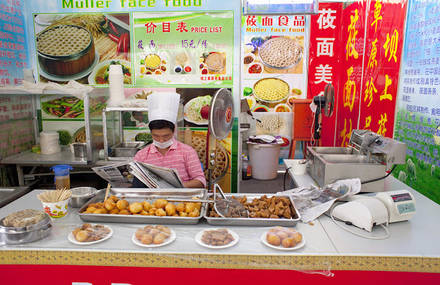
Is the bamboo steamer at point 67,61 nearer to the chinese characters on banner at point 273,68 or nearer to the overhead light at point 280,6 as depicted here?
the overhead light at point 280,6

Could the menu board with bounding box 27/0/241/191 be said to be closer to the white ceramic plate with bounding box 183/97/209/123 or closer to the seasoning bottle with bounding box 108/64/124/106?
the white ceramic plate with bounding box 183/97/209/123

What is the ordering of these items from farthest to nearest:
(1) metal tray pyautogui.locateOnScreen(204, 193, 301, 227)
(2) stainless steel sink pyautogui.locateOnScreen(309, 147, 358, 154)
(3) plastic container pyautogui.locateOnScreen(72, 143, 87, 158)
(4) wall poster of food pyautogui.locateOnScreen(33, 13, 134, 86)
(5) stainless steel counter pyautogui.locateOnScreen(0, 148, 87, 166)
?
(4) wall poster of food pyautogui.locateOnScreen(33, 13, 134, 86)
(3) plastic container pyautogui.locateOnScreen(72, 143, 87, 158)
(5) stainless steel counter pyautogui.locateOnScreen(0, 148, 87, 166)
(2) stainless steel sink pyautogui.locateOnScreen(309, 147, 358, 154)
(1) metal tray pyautogui.locateOnScreen(204, 193, 301, 227)

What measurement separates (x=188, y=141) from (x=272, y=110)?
2.65 metres

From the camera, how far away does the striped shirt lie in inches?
112

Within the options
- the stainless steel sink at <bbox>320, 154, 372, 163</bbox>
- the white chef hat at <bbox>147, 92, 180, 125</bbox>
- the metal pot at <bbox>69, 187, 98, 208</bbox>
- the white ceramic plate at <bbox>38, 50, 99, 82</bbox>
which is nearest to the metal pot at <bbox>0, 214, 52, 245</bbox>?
the metal pot at <bbox>69, 187, 98, 208</bbox>

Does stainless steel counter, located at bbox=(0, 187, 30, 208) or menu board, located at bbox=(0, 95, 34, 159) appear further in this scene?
menu board, located at bbox=(0, 95, 34, 159)

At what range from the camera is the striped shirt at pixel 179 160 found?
9.37 ft

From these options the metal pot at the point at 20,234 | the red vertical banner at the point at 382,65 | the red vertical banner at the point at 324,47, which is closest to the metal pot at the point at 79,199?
the metal pot at the point at 20,234

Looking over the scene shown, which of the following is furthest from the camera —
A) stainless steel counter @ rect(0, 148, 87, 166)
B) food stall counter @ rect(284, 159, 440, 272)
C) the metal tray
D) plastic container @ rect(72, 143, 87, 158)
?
plastic container @ rect(72, 143, 87, 158)

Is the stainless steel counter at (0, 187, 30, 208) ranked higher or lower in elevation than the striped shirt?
lower

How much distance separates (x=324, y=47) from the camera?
5945 millimetres

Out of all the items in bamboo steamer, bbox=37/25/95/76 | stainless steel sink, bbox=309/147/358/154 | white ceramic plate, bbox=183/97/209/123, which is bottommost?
stainless steel sink, bbox=309/147/358/154

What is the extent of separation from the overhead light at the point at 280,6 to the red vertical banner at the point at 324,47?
336cm

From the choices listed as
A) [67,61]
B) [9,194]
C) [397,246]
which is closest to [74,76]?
[67,61]
